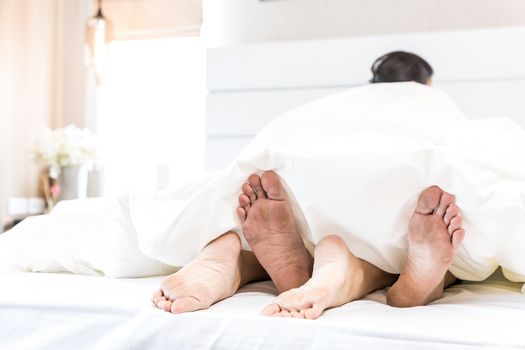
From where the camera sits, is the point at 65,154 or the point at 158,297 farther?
the point at 65,154

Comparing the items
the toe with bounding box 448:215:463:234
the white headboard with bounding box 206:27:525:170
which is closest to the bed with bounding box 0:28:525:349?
the toe with bounding box 448:215:463:234

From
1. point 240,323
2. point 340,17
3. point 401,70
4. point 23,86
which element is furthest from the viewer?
point 23,86

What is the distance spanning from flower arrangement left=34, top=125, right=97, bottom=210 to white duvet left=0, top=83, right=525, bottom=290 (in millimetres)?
1796

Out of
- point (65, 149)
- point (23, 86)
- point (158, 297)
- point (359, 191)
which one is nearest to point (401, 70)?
point (359, 191)

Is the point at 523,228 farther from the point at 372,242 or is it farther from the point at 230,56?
the point at 230,56

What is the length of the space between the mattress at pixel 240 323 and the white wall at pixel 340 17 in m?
2.00

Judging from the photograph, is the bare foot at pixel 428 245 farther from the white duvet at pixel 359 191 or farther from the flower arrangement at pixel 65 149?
the flower arrangement at pixel 65 149

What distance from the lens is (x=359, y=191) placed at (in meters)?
1.12

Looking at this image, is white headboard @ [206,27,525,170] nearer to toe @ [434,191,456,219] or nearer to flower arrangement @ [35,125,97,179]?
flower arrangement @ [35,125,97,179]

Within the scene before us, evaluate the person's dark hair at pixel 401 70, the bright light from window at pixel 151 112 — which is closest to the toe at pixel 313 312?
the person's dark hair at pixel 401 70

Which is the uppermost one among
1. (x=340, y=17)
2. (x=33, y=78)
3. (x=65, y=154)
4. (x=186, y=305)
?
(x=340, y=17)

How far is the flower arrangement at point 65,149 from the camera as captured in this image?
3322 millimetres

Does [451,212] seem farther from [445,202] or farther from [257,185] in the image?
[257,185]

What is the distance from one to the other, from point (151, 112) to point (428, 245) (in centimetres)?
275
